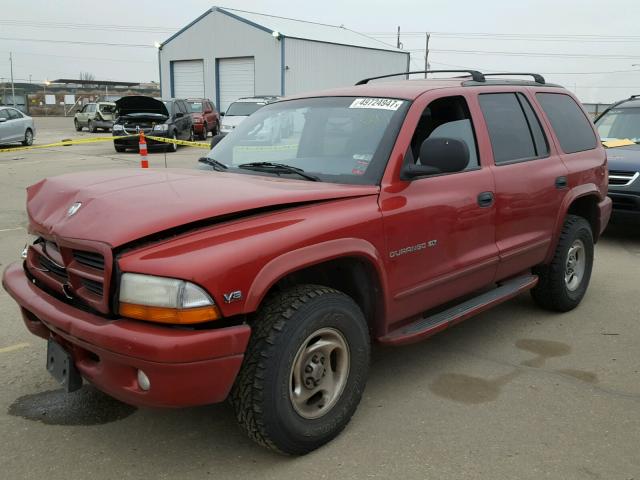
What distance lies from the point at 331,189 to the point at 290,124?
1.03 meters

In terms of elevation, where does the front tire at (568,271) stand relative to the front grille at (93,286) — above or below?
below

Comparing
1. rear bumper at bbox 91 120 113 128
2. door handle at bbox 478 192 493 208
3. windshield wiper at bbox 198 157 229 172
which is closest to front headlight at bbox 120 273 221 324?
windshield wiper at bbox 198 157 229 172

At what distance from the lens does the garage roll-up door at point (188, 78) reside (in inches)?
1519

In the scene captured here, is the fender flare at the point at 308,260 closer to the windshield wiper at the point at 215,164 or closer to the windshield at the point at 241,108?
the windshield wiper at the point at 215,164

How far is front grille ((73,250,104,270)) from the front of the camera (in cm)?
257

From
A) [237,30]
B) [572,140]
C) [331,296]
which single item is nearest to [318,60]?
[237,30]

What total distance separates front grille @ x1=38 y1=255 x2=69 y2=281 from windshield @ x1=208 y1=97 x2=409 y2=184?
1232mm

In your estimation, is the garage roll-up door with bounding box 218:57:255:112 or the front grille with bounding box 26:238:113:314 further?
the garage roll-up door with bounding box 218:57:255:112

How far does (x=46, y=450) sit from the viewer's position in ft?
9.59

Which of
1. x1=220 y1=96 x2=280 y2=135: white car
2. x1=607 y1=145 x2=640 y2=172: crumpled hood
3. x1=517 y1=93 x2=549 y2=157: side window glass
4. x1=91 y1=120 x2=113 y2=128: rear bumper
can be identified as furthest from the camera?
x1=91 y1=120 x2=113 y2=128: rear bumper

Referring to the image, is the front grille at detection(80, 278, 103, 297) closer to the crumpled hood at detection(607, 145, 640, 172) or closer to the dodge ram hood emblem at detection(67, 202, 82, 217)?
the dodge ram hood emblem at detection(67, 202, 82, 217)

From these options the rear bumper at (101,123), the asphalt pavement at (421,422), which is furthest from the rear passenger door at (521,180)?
the rear bumper at (101,123)

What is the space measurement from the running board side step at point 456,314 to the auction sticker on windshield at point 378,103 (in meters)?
1.28

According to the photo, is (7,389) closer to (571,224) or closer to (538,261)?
(538,261)
